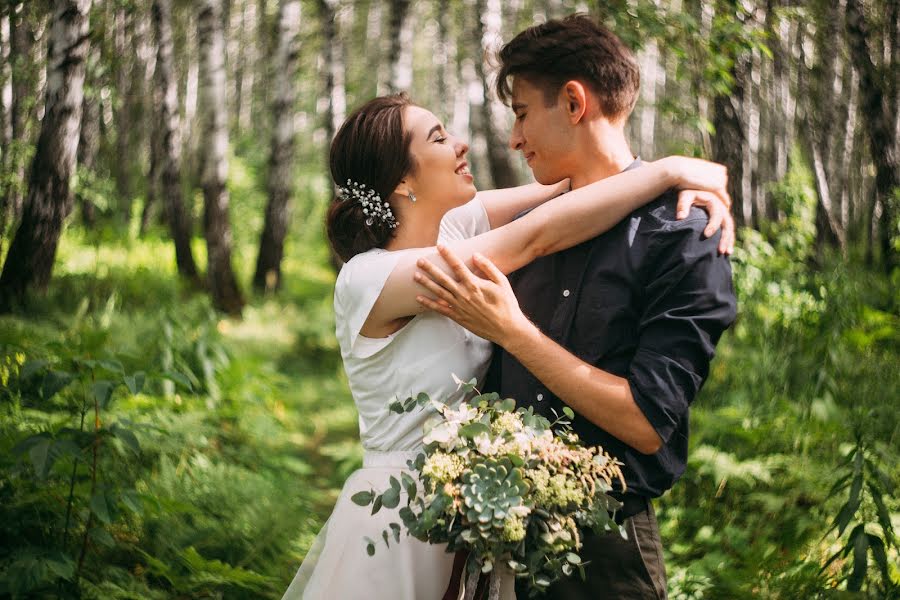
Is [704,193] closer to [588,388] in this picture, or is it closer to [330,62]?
[588,388]

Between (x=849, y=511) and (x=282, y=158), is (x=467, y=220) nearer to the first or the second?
(x=849, y=511)

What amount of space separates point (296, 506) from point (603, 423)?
3.25 m

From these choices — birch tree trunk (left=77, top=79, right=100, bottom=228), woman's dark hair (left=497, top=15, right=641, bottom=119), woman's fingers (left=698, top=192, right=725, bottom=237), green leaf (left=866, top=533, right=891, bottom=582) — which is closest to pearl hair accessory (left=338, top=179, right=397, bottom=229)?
woman's dark hair (left=497, top=15, right=641, bottom=119)

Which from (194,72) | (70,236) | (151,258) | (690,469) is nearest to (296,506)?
(690,469)

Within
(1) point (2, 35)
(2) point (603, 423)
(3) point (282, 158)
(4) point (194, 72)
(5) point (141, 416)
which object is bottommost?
(5) point (141, 416)

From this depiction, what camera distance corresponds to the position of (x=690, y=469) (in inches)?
184

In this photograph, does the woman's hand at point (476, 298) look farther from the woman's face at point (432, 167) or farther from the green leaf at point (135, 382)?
the green leaf at point (135, 382)

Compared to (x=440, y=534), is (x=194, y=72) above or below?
above

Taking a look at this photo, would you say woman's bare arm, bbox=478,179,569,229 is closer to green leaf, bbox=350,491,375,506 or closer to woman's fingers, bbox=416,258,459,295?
woman's fingers, bbox=416,258,459,295

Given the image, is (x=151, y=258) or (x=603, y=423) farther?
(x=151, y=258)

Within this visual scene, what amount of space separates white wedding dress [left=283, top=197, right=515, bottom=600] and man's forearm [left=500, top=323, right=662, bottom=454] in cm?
35

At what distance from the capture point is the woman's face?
2486mm

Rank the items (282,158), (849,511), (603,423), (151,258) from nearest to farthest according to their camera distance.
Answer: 1. (603,423)
2. (849,511)
3. (151,258)
4. (282,158)

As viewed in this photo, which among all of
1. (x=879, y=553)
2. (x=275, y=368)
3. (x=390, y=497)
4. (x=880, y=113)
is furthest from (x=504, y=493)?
(x=880, y=113)
